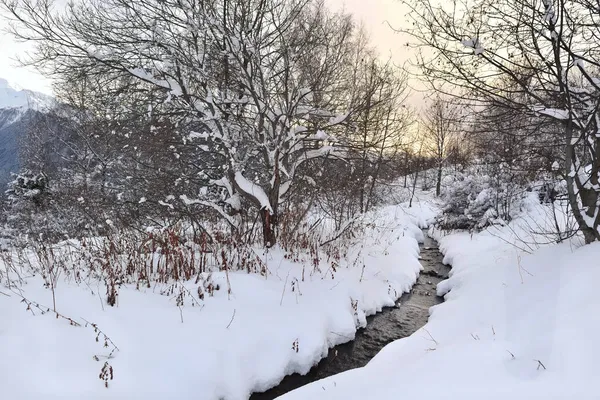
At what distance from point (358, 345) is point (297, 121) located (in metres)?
4.46

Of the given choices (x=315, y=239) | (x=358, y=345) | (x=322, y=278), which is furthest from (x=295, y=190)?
(x=358, y=345)

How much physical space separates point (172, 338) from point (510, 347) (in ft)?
11.1

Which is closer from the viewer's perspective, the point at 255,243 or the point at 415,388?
the point at 415,388

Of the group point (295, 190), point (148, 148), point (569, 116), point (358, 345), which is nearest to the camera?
point (569, 116)

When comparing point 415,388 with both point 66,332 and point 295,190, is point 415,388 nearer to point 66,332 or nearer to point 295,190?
point 66,332

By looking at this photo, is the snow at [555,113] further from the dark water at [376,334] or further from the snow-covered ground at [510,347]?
the dark water at [376,334]

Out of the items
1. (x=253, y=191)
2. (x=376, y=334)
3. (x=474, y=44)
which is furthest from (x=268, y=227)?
(x=474, y=44)

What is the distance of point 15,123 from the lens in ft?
133

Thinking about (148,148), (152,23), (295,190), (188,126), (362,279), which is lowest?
(362,279)

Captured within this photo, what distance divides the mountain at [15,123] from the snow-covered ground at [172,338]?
12.4 metres

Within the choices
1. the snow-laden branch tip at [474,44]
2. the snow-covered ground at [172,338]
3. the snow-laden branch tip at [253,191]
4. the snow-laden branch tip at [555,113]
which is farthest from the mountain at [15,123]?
the snow-laden branch tip at [555,113]

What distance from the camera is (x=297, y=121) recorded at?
7.09 meters

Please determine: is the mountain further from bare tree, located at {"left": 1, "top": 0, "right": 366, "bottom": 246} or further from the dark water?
the dark water

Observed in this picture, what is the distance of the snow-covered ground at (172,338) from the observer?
307 centimetres
